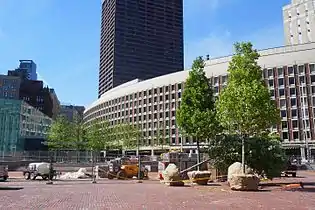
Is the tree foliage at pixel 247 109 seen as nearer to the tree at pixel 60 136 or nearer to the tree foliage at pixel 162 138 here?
the tree at pixel 60 136

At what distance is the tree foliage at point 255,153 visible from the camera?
918 inches

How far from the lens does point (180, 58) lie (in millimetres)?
199875

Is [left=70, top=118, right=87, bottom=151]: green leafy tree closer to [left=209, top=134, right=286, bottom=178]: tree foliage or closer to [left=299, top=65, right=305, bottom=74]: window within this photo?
[left=299, top=65, right=305, bottom=74]: window

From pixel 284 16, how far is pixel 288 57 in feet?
141

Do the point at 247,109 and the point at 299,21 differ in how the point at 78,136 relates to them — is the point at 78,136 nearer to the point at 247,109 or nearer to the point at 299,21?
the point at 247,109

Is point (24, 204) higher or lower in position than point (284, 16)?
lower

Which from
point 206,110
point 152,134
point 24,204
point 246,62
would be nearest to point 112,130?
point 152,134

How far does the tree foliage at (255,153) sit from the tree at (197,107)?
4.95 meters

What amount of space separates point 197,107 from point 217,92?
6491cm

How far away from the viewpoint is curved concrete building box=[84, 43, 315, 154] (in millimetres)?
82562

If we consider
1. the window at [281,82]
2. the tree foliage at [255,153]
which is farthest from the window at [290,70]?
the tree foliage at [255,153]

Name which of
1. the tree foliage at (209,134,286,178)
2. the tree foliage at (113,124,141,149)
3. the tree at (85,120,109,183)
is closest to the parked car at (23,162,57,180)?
the tree foliage at (209,134,286,178)

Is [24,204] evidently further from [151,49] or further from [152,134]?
[151,49]

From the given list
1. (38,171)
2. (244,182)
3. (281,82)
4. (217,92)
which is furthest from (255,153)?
(217,92)
